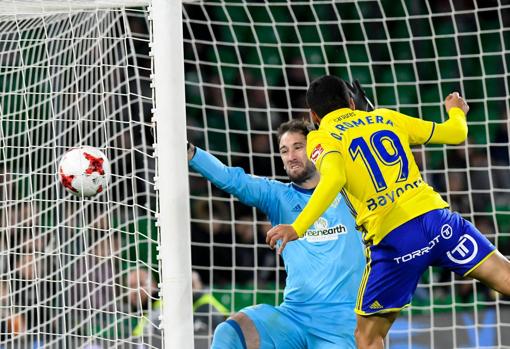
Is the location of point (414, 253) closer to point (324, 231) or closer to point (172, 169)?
point (324, 231)

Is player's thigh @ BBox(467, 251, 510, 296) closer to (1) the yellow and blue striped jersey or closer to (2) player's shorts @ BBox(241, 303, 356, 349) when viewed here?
(1) the yellow and blue striped jersey

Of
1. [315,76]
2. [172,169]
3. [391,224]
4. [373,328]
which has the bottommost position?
[373,328]

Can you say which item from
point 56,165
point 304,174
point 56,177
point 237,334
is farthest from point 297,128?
point 56,165

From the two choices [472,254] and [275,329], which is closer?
[472,254]

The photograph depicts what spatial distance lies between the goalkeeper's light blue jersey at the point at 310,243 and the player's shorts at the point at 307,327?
28 mm

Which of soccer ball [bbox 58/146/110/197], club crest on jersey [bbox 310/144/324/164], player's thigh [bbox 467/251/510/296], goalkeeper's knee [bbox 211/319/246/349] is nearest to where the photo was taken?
club crest on jersey [bbox 310/144/324/164]

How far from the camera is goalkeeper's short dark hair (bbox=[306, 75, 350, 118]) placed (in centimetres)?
456

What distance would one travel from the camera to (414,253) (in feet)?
14.5

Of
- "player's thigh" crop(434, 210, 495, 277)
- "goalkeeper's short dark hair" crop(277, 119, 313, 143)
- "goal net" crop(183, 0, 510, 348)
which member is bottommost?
"player's thigh" crop(434, 210, 495, 277)

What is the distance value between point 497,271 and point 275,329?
1.24 metres

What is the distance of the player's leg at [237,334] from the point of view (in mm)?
5043

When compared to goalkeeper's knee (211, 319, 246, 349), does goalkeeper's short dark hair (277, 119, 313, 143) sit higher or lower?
higher

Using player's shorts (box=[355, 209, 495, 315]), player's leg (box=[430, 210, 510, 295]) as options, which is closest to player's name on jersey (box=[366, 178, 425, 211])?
player's shorts (box=[355, 209, 495, 315])

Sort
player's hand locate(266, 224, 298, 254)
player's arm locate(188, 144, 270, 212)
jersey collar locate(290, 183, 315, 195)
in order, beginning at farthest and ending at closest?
jersey collar locate(290, 183, 315, 195)
player's arm locate(188, 144, 270, 212)
player's hand locate(266, 224, 298, 254)
